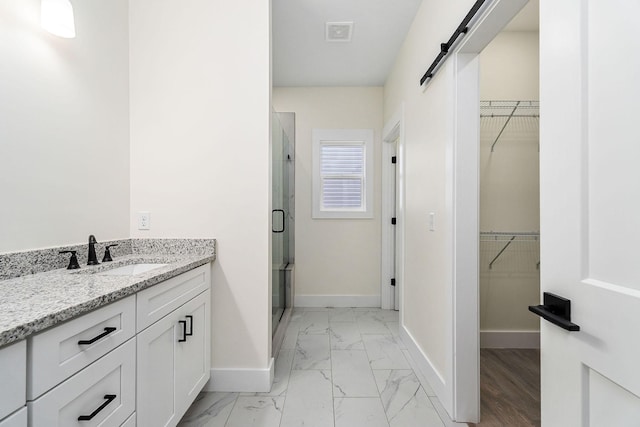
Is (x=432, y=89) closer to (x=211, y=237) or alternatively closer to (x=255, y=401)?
(x=211, y=237)

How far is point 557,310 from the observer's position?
74 centimetres

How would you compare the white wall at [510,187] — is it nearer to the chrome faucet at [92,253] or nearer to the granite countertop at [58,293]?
the granite countertop at [58,293]

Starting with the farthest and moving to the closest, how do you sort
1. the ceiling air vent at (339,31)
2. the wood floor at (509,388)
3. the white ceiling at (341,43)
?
the ceiling air vent at (339,31) < the white ceiling at (341,43) < the wood floor at (509,388)

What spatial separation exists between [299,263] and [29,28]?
2.87m

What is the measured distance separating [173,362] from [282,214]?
5.71ft

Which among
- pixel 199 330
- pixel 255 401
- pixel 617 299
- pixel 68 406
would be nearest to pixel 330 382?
pixel 255 401

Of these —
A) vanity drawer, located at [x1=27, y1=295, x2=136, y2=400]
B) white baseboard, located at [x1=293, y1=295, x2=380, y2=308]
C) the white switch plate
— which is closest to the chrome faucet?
the white switch plate

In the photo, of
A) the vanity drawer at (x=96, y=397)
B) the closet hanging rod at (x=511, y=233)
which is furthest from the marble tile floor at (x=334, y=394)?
the closet hanging rod at (x=511, y=233)

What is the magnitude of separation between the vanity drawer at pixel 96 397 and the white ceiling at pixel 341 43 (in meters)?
2.43

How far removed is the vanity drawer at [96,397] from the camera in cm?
69

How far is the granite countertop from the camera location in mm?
641

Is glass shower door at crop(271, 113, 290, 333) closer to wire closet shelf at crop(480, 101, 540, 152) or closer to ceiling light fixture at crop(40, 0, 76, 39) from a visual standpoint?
ceiling light fixture at crop(40, 0, 76, 39)

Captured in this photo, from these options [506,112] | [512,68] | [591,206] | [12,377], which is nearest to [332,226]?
[506,112]

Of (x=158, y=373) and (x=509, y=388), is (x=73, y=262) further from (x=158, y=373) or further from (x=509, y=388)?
(x=509, y=388)
